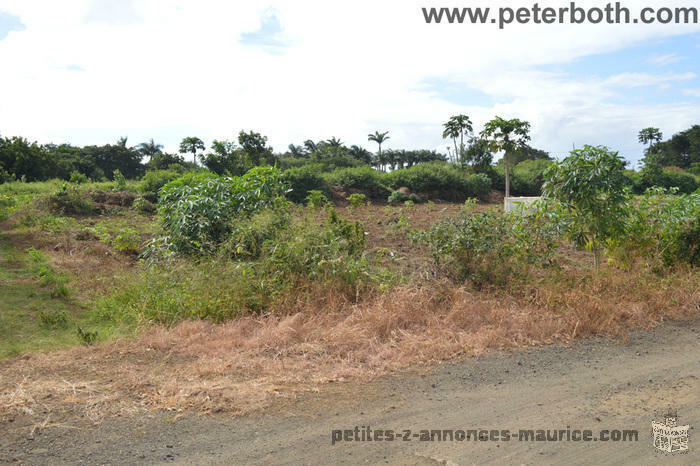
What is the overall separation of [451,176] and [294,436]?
22668 millimetres

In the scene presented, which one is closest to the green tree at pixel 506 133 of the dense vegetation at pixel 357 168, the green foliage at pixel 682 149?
the dense vegetation at pixel 357 168

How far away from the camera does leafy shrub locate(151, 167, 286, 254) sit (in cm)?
726

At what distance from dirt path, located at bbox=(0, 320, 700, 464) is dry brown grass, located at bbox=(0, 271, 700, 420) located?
257 mm

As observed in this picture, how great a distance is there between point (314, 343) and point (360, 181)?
709 inches

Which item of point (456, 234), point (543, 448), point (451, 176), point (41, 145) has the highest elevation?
point (41, 145)

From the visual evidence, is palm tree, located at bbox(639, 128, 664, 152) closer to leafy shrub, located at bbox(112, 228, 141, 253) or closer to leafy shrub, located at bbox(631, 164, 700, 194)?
leafy shrub, located at bbox(631, 164, 700, 194)

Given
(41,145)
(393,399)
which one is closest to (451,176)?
(393,399)

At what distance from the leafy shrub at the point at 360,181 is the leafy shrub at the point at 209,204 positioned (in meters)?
14.1

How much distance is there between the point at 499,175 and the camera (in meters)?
29.1

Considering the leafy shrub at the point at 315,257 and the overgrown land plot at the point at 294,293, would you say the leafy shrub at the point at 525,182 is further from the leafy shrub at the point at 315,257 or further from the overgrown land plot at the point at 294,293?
the leafy shrub at the point at 315,257

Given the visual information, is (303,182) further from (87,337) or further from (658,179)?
(658,179)

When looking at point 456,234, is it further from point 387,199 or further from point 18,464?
point 387,199

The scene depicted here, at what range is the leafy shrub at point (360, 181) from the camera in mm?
22281

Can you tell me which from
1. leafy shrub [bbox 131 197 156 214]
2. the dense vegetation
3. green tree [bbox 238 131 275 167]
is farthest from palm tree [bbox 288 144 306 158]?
leafy shrub [bbox 131 197 156 214]
